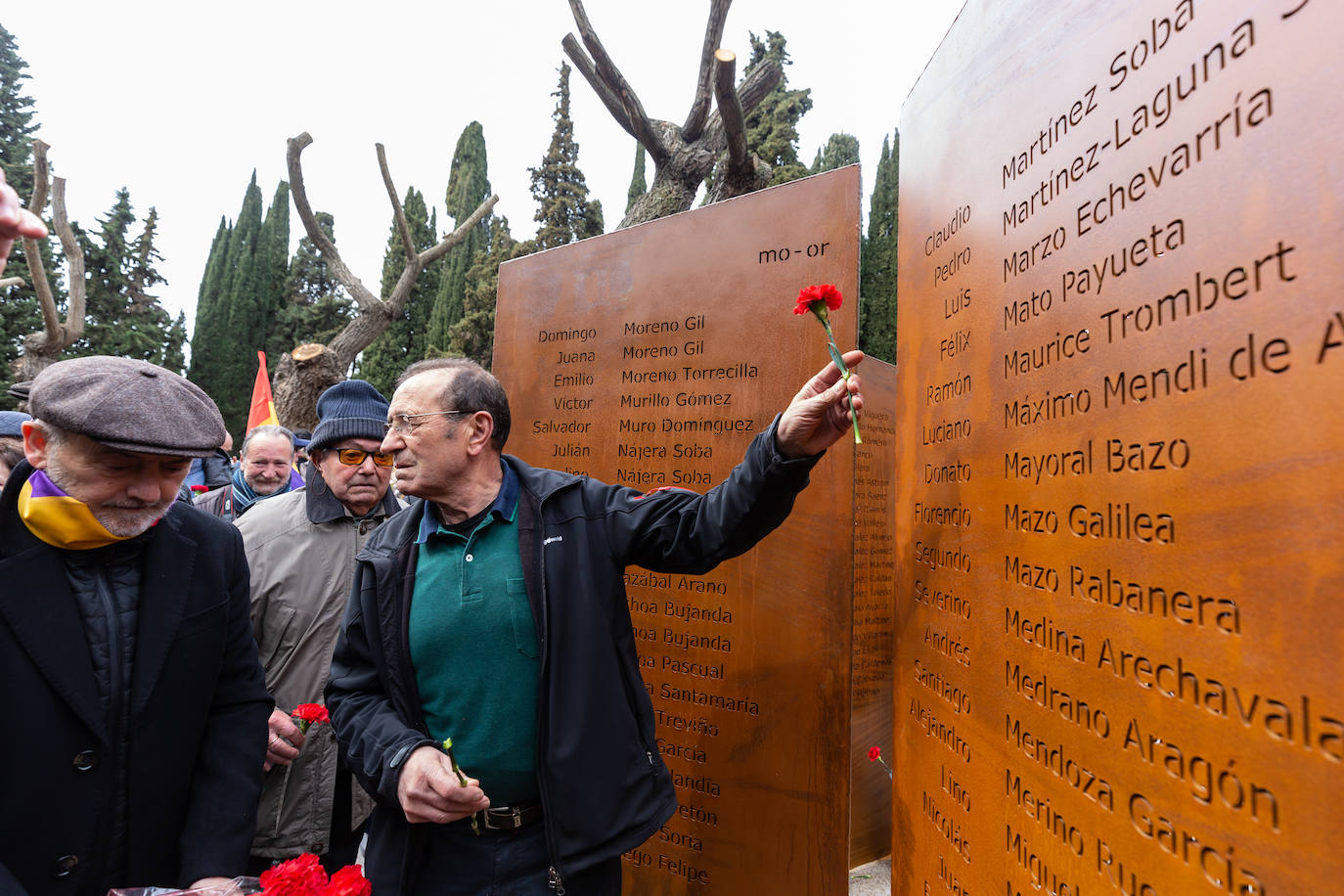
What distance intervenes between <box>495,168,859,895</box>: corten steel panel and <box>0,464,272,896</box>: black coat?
1323mm

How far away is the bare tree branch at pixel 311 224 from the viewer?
26.6 ft

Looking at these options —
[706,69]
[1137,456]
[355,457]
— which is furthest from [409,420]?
[706,69]

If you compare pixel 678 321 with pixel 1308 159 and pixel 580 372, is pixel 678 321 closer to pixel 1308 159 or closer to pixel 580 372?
pixel 580 372

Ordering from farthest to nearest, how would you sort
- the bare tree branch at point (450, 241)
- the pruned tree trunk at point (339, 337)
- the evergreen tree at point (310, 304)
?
1. the evergreen tree at point (310, 304)
2. the bare tree branch at point (450, 241)
3. the pruned tree trunk at point (339, 337)

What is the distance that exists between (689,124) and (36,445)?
612 cm

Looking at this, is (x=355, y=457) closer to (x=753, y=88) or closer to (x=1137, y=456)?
(x=1137, y=456)

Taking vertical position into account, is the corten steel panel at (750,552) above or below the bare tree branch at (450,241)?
below

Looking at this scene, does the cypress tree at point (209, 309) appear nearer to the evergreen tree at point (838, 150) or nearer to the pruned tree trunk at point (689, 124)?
the evergreen tree at point (838, 150)

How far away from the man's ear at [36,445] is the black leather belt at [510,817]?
1283 millimetres

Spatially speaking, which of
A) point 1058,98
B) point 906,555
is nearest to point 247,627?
point 906,555

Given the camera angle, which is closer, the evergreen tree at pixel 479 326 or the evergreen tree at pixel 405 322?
the evergreen tree at pixel 479 326

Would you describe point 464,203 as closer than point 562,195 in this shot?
No

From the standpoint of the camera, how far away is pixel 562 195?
18297 mm

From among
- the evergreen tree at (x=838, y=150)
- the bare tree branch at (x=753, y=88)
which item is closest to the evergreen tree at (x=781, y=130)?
the evergreen tree at (x=838, y=150)
